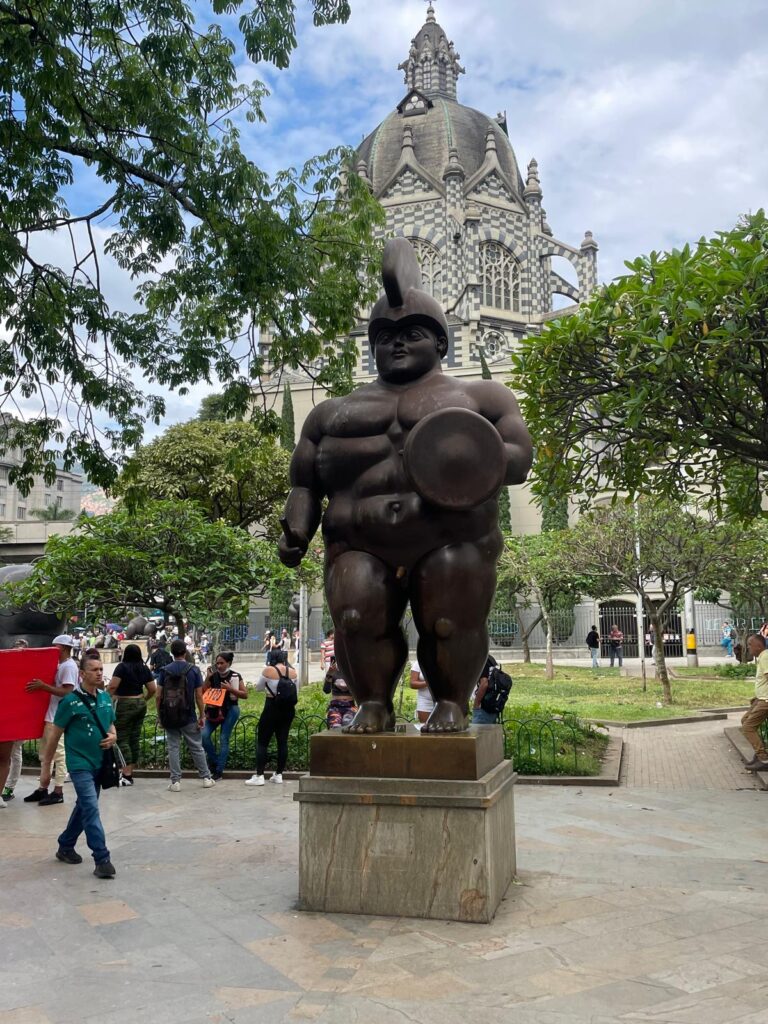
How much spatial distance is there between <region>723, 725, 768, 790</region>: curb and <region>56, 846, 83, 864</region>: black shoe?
6.23m

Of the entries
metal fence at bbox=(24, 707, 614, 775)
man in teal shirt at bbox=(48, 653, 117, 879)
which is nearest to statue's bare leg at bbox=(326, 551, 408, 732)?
man in teal shirt at bbox=(48, 653, 117, 879)

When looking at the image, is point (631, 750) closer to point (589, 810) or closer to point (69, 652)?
point (589, 810)

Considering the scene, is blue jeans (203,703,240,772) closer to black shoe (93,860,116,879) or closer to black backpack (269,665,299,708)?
black backpack (269,665,299,708)

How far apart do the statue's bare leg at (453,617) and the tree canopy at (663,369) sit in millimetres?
3006

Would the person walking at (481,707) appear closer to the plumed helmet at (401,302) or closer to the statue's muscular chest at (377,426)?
the statue's muscular chest at (377,426)

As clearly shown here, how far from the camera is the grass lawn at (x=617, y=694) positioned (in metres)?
15.2

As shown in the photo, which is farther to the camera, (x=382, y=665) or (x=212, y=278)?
(x=212, y=278)

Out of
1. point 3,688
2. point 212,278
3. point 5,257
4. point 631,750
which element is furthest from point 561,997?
point 631,750

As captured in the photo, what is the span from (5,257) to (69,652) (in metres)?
→ 3.30

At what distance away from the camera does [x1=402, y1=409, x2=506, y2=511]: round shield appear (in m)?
4.20

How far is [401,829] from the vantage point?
4.08 m

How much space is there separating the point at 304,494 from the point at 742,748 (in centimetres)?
808

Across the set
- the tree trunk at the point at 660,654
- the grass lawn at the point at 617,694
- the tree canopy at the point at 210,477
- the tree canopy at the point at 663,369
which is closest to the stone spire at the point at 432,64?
the tree canopy at the point at 210,477

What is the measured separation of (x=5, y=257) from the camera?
692cm
